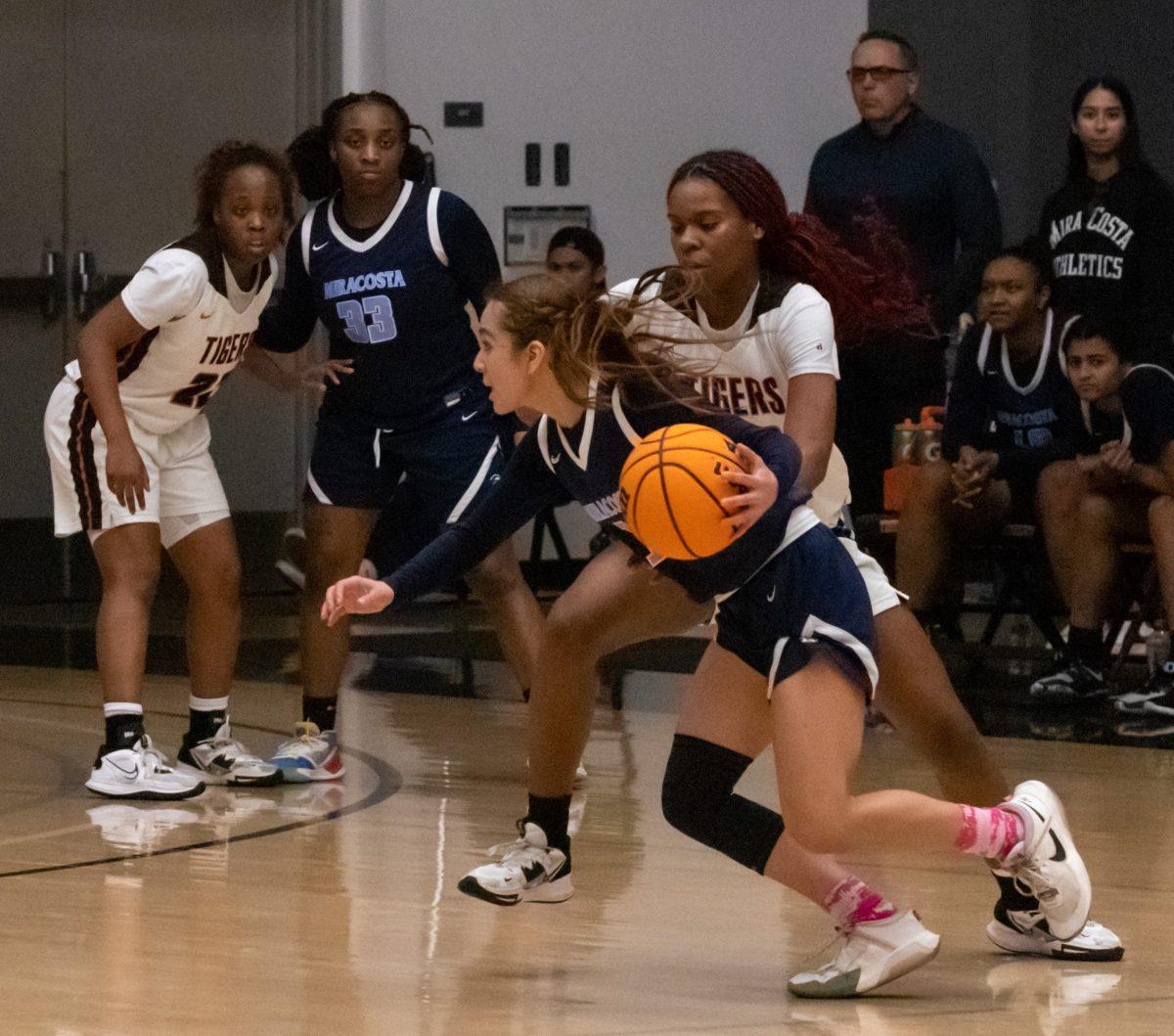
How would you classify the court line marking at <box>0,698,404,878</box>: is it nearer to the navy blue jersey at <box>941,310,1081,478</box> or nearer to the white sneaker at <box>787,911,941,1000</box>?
the white sneaker at <box>787,911,941,1000</box>

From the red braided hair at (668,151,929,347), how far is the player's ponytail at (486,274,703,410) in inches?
13.9

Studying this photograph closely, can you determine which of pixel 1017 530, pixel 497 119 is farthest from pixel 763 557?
pixel 497 119

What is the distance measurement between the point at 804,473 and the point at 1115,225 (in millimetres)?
3606

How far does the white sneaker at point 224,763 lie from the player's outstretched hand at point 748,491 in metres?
2.42

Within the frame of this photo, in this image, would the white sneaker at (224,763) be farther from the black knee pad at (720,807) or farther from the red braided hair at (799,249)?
the black knee pad at (720,807)

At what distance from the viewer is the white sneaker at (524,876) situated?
141 inches

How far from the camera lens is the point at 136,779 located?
5.04 metres

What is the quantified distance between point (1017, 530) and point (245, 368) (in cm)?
277

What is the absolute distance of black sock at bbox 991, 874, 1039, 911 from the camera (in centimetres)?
361

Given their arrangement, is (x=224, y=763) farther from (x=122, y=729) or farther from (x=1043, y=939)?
(x=1043, y=939)

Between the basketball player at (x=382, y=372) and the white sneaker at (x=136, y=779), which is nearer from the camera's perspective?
the white sneaker at (x=136, y=779)

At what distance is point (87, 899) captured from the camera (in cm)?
402

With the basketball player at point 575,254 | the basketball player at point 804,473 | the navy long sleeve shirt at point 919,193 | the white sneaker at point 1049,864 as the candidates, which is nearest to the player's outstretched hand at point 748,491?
the basketball player at point 804,473

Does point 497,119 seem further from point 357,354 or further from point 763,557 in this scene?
point 763,557
